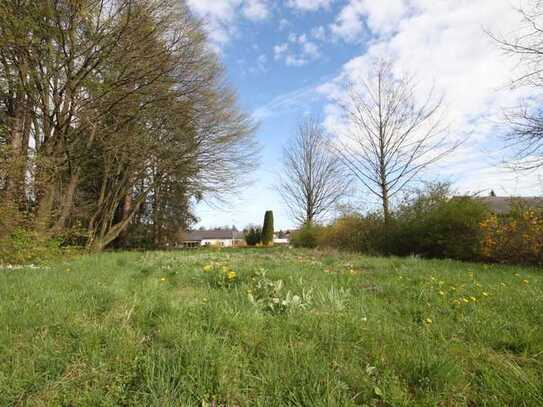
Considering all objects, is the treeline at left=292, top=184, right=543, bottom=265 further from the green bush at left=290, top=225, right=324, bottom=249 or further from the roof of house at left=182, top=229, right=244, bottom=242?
the roof of house at left=182, top=229, right=244, bottom=242

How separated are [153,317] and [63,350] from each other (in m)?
0.68

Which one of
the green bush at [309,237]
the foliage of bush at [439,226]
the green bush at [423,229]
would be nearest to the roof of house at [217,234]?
the green bush at [309,237]

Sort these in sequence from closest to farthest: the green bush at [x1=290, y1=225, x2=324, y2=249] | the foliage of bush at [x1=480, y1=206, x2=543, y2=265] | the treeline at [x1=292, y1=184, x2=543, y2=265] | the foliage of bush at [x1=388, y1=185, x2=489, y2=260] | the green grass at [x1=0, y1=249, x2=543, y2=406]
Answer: the green grass at [x1=0, y1=249, x2=543, y2=406] < the foliage of bush at [x1=480, y1=206, x2=543, y2=265] < the treeline at [x1=292, y1=184, x2=543, y2=265] < the foliage of bush at [x1=388, y1=185, x2=489, y2=260] < the green bush at [x1=290, y1=225, x2=324, y2=249]

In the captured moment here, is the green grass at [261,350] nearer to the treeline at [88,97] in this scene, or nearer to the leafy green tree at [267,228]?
the treeline at [88,97]

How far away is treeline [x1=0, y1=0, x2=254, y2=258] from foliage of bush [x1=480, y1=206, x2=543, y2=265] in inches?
420

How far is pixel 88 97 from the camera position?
8.11 meters

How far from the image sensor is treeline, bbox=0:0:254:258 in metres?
6.56

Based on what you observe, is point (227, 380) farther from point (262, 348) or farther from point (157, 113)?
point (157, 113)

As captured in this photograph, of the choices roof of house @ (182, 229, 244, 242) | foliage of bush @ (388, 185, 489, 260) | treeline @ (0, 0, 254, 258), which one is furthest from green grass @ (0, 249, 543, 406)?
roof of house @ (182, 229, 244, 242)

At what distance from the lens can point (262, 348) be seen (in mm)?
1872

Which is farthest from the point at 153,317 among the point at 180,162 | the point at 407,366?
the point at 180,162

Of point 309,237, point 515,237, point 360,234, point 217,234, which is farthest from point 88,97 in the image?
point 217,234

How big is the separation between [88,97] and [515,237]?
12.8 m

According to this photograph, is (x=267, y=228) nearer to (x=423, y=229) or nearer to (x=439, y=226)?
(x=423, y=229)
